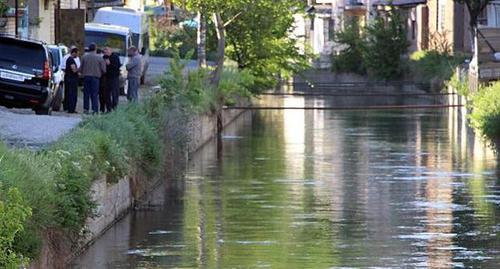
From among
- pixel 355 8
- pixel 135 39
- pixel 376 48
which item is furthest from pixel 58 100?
pixel 355 8

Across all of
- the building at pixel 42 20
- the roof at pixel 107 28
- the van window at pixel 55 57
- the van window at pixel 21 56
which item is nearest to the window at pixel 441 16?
the roof at pixel 107 28

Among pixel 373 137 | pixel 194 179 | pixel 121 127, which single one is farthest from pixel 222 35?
pixel 121 127

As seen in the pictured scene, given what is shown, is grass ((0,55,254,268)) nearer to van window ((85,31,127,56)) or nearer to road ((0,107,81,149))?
road ((0,107,81,149))

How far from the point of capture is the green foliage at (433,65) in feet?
209

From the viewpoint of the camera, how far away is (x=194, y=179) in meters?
28.4

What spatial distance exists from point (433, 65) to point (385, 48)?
31.1 feet

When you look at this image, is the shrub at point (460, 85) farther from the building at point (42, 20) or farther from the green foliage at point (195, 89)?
the building at point (42, 20)

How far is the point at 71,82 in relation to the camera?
116 feet

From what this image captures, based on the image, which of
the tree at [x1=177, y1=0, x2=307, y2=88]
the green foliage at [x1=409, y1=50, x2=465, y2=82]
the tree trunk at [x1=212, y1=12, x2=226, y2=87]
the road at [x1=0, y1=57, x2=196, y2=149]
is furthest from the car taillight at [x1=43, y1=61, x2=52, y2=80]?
the green foliage at [x1=409, y1=50, x2=465, y2=82]

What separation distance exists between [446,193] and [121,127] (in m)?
6.15

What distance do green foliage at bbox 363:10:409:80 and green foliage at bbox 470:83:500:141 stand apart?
3418 cm

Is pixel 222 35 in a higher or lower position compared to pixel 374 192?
higher

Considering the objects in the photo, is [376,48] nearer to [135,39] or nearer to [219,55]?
[135,39]

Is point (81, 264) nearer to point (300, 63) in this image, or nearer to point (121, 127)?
point (121, 127)
